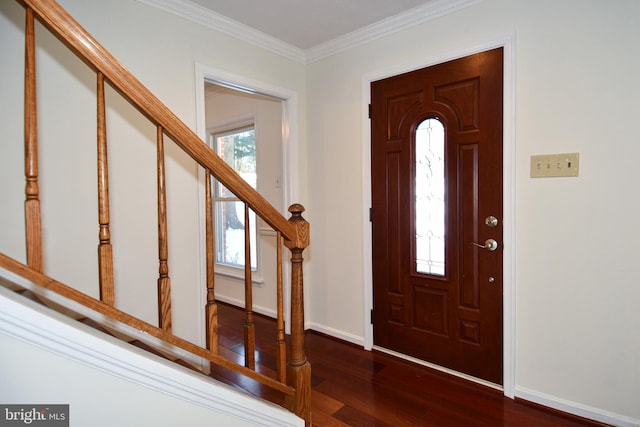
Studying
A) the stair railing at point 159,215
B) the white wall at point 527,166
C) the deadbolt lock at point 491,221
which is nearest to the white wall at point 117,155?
the white wall at point 527,166

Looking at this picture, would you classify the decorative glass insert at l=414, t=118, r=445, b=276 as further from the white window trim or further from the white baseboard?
the white window trim

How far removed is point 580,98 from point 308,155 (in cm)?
201

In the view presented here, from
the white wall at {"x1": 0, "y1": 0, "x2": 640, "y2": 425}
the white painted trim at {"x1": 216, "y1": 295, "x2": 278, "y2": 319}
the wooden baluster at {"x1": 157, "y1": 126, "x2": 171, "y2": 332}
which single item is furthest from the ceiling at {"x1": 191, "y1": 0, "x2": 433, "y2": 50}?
the white painted trim at {"x1": 216, "y1": 295, "x2": 278, "y2": 319}

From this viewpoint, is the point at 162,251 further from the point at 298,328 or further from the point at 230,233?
the point at 230,233

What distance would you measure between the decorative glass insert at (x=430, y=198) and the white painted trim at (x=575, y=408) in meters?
0.84

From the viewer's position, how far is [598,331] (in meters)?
1.89

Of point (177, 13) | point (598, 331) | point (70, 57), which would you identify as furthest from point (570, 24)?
point (70, 57)

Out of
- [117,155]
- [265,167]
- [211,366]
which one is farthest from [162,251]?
[265,167]

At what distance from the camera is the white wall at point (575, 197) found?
5.90 feet

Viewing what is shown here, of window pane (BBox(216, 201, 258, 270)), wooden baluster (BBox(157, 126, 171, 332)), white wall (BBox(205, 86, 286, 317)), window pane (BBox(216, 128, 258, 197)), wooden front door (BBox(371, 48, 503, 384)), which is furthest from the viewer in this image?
window pane (BBox(216, 201, 258, 270))

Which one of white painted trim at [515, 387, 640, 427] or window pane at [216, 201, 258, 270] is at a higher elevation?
window pane at [216, 201, 258, 270]

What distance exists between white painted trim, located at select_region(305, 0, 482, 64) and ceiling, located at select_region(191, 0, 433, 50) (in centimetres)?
4

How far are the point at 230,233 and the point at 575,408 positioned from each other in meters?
3.59

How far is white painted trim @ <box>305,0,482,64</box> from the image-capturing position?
2.32 m
